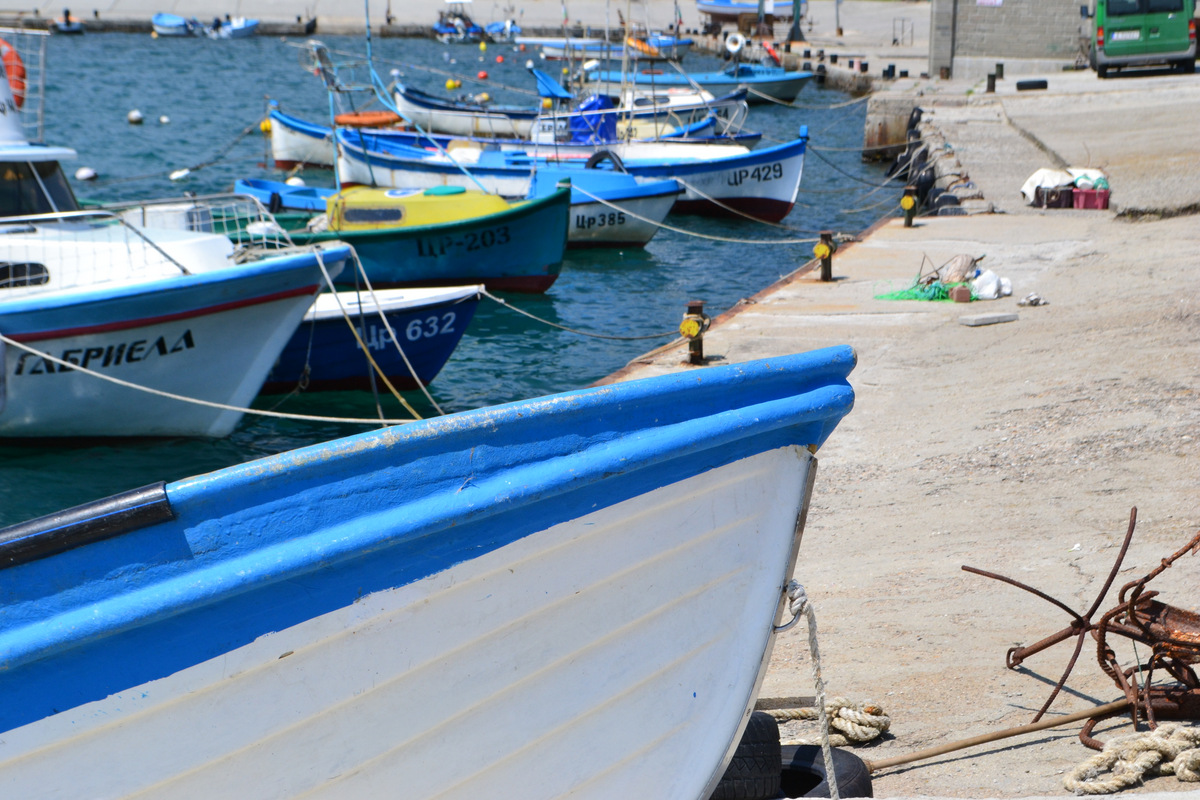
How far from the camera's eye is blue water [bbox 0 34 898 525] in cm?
905

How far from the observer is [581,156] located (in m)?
19.6

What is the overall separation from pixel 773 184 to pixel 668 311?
5.95 metres

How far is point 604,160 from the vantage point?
1844 centimetres

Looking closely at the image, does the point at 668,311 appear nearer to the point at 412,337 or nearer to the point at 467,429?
the point at 412,337

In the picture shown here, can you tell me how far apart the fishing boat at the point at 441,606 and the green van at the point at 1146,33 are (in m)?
26.0

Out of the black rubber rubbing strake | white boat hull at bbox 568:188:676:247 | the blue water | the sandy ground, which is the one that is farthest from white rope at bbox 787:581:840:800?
white boat hull at bbox 568:188:676:247

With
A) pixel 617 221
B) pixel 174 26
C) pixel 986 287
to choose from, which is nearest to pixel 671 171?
pixel 617 221

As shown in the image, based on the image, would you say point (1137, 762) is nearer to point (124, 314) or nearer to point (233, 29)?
point (124, 314)

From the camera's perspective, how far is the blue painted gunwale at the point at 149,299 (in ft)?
26.3

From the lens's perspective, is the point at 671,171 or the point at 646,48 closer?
the point at 671,171

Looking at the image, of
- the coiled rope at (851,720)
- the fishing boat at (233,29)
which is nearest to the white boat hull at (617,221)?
the coiled rope at (851,720)

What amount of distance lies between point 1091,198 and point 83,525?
566 inches

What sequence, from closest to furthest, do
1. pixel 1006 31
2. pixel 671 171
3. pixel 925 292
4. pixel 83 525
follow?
pixel 83 525 → pixel 925 292 → pixel 671 171 → pixel 1006 31

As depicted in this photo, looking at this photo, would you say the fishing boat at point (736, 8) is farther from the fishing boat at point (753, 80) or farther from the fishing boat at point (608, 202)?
the fishing boat at point (608, 202)
